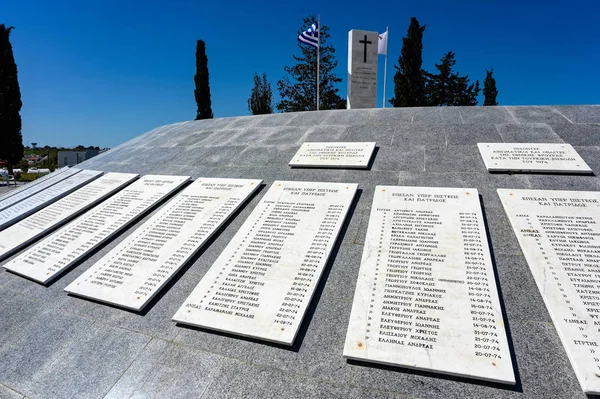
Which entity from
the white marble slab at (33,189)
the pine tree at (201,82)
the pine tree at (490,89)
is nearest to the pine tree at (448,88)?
the pine tree at (490,89)

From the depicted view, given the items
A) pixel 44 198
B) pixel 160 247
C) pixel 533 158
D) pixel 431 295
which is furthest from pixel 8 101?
pixel 431 295

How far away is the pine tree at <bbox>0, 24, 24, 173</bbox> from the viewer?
29.1 m

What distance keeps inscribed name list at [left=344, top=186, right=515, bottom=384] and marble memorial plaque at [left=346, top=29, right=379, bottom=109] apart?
36.0 ft

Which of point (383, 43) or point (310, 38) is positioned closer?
point (310, 38)

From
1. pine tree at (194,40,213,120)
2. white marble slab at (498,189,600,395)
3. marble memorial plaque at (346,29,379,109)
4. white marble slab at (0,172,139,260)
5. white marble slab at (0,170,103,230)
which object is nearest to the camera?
white marble slab at (498,189,600,395)

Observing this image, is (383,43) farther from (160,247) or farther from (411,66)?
(160,247)

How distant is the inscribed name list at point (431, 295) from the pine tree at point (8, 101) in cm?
3573

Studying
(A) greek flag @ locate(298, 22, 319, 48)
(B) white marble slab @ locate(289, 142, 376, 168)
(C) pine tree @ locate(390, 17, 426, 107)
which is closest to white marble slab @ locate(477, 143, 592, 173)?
(B) white marble slab @ locate(289, 142, 376, 168)

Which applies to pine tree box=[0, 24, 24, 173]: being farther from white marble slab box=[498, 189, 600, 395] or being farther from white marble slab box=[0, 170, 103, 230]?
white marble slab box=[498, 189, 600, 395]

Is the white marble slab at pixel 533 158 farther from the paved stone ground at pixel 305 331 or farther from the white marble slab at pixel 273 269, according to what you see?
the white marble slab at pixel 273 269

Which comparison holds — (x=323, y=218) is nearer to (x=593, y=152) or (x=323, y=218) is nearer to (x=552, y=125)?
(x=593, y=152)

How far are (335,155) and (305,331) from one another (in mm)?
3094

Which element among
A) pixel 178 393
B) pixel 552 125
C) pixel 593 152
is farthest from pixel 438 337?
pixel 552 125

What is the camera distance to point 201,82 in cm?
2705
